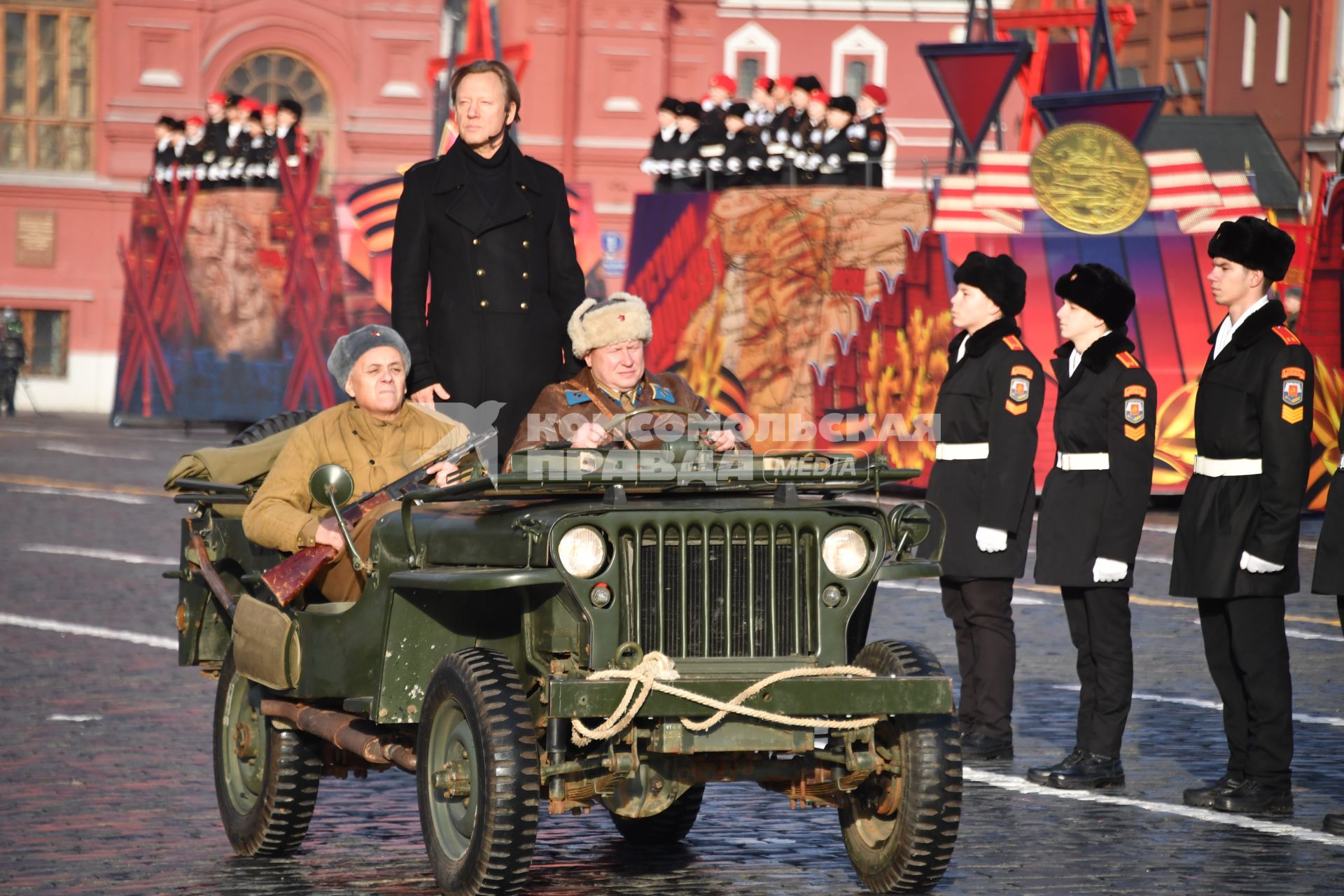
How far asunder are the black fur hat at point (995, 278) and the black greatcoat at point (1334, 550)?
193 centimetres

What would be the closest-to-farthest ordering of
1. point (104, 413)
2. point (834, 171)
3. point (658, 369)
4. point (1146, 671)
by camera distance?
point (1146, 671) < point (834, 171) < point (658, 369) < point (104, 413)

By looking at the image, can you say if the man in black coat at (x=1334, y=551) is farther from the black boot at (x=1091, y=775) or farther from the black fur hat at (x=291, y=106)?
the black fur hat at (x=291, y=106)

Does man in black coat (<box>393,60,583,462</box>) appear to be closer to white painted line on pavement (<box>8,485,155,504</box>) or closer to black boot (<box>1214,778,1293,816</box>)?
black boot (<box>1214,778,1293,816</box>)

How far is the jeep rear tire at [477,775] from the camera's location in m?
5.82

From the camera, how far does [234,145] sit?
33.0 m

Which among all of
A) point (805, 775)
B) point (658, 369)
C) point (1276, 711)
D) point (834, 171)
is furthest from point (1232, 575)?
point (658, 369)

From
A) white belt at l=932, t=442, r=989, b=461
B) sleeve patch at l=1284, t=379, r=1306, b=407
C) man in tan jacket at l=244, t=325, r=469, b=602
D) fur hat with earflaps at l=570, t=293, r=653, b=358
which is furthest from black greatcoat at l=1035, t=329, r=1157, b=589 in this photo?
man in tan jacket at l=244, t=325, r=469, b=602

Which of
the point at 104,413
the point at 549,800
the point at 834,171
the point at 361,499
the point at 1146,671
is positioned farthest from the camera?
the point at 104,413

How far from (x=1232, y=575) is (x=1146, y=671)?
3729mm

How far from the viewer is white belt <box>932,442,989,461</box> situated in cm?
932

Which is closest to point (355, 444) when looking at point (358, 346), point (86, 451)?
point (358, 346)

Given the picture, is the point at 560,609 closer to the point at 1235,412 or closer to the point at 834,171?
the point at 1235,412

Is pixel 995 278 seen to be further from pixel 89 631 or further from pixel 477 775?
pixel 89 631

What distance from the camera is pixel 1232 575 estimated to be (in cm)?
798
